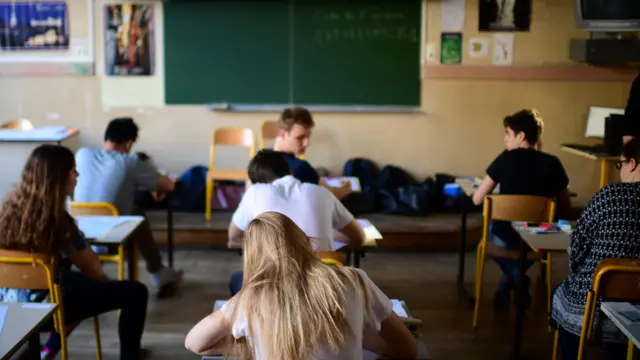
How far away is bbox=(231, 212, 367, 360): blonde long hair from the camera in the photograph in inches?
68.2

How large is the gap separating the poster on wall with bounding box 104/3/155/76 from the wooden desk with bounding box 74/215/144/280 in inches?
111

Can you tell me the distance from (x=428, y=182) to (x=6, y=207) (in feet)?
13.5

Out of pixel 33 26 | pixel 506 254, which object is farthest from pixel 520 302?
pixel 33 26

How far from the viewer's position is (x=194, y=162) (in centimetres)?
648

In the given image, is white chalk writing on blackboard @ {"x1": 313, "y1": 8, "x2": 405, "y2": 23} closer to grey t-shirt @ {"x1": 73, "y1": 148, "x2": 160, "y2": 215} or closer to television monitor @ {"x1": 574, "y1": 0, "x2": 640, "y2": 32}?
television monitor @ {"x1": 574, "y1": 0, "x2": 640, "y2": 32}

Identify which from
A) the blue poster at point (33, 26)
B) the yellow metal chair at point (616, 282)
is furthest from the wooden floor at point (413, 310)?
the blue poster at point (33, 26)

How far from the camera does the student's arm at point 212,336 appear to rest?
185 centimetres

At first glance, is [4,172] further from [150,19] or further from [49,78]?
[150,19]

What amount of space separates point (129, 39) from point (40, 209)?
373cm

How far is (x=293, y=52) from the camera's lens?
6.29 meters

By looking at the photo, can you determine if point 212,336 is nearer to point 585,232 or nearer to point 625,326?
point 625,326

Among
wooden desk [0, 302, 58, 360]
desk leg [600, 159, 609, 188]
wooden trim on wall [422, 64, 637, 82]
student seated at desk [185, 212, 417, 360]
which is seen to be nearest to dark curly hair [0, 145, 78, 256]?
wooden desk [0, 302, 58, 360]

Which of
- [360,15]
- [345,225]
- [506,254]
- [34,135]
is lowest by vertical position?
[506,254]

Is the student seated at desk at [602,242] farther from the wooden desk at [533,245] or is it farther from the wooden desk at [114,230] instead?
the wooden desk at [114,230]
